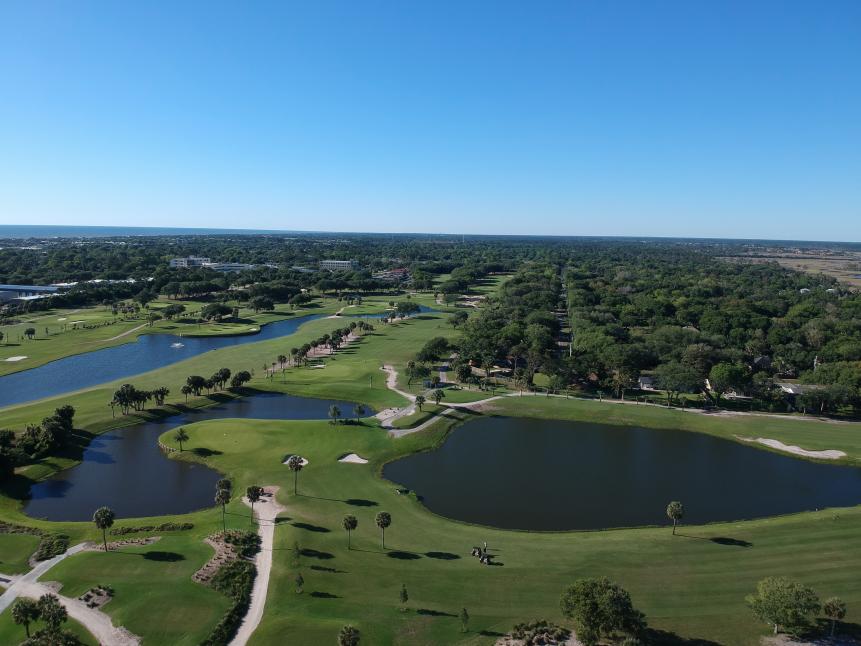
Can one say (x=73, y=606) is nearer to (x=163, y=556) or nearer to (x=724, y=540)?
(x=163, y=556)

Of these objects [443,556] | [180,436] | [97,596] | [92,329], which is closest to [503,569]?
[443,556]

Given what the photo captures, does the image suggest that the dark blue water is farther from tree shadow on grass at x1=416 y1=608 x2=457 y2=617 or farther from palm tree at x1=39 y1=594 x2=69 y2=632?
tree shadow on grass at x1=416 y1=608 x2=457 y2=617

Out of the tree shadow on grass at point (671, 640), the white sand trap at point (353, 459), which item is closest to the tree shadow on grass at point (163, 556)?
the white sand trap at point (353, 459)

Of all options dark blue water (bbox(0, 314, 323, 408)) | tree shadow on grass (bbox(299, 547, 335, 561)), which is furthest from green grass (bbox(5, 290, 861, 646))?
dark blue water (bbox(0, 314, 323, 408))

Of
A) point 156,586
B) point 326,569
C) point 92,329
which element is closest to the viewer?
point 156,586

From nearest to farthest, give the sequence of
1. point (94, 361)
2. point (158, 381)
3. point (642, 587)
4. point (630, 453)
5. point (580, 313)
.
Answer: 1. point (642, 587)
2. point (630, 453)
3. point (158, 381)
4. point (94, 361)
5. point (580, 313)

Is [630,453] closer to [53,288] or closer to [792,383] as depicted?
[792,383]

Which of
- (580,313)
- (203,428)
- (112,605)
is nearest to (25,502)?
(203,428)
